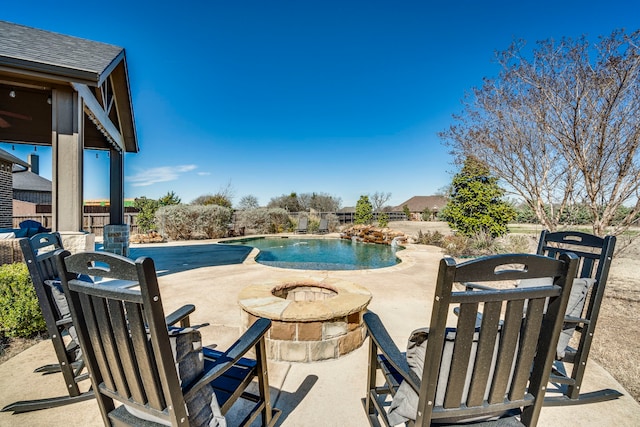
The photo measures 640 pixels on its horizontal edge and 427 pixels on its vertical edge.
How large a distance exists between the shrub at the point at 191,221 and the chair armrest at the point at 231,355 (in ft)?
40.3

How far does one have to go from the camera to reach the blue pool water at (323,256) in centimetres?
785

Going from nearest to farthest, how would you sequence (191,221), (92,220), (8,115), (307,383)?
(307,383) → (8,115) → (191,221) → (92,220)

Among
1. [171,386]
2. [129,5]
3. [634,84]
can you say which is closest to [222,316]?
[171,386]

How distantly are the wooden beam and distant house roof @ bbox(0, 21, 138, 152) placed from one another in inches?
14.8

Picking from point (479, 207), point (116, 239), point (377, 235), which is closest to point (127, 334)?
point (116, 239)

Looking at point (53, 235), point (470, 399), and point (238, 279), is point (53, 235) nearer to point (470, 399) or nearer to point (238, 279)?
point (470, 399)

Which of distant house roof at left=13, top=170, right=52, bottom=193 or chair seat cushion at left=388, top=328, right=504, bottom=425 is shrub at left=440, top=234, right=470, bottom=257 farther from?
distant house roof at left=13, top=170, right=52, bottom=193

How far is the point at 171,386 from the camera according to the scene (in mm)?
1043

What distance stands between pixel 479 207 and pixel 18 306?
11143mm

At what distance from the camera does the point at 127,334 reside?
107 centimetres

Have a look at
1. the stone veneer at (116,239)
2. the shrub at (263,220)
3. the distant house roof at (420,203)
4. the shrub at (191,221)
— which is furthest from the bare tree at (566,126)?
the distant house roof at (420,203)

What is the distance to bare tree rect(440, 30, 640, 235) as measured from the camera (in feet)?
13.2

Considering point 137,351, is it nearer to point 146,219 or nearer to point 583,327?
point 583,327

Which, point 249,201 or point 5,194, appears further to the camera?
point 249,201
